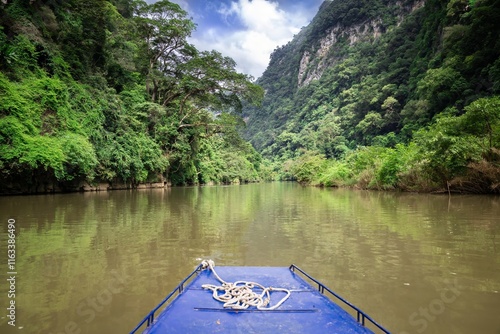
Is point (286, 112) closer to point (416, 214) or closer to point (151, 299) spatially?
point (416, 214)

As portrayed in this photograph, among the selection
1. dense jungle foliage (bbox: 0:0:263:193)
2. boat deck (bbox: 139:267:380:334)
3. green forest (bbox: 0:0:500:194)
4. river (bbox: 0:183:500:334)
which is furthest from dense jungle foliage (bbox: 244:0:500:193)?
boat deck (bbox: 139:267:380:334)

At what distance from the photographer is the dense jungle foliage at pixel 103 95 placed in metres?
14.1

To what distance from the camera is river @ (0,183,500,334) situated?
112 inches

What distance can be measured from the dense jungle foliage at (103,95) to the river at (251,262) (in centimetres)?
783

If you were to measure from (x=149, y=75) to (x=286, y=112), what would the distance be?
79670 mm

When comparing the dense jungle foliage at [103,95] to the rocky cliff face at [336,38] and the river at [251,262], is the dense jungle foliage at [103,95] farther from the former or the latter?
the rocky cliff face at [336,38]

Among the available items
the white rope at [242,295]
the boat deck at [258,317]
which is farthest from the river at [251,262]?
the white rope at [242,295]

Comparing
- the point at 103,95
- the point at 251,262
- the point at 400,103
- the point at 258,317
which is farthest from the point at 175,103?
the point at 258,317

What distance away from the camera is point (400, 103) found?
4081 cm

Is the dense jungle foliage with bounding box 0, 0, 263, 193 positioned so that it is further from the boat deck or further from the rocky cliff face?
the rocky cliff face

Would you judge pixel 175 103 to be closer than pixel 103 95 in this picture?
No

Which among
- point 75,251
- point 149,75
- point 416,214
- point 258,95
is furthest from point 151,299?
point 149,75

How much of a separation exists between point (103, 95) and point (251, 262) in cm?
2005

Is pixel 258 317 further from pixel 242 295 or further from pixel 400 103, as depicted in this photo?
pixel 400 103
